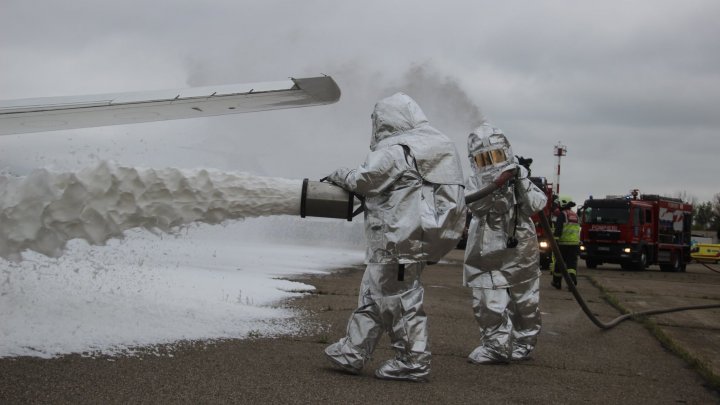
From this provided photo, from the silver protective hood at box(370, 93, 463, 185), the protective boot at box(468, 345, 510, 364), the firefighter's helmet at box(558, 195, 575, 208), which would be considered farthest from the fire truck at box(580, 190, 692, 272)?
the silver protective hood at box(370, 93, 463, 185)

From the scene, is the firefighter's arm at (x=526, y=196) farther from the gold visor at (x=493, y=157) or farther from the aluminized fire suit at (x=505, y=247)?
the gold visor at (x=493, y=157)

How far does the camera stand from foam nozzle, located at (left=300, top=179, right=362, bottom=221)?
4.30 metres

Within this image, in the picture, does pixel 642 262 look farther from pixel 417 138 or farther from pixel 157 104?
pixel 157 104

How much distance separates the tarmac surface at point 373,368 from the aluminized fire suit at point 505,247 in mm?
369

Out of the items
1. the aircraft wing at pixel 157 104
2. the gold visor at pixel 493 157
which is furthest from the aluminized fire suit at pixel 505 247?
the aircraft wing at pixel 157 104

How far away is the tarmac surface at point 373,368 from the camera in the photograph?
356 cm

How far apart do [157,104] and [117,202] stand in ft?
1.85

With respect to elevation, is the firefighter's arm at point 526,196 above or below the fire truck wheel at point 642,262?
above

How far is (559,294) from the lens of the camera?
449 inches

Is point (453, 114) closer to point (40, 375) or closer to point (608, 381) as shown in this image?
point (608, 381)

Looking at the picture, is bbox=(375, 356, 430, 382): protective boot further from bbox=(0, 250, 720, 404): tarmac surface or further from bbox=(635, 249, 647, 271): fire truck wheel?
bbox=(635, 249, 647, 271): fire truck wheel

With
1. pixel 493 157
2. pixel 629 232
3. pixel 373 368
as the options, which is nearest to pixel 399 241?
pixel 373 368

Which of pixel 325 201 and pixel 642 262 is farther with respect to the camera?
pixel 642 262

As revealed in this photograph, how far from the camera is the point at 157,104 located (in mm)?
3758
